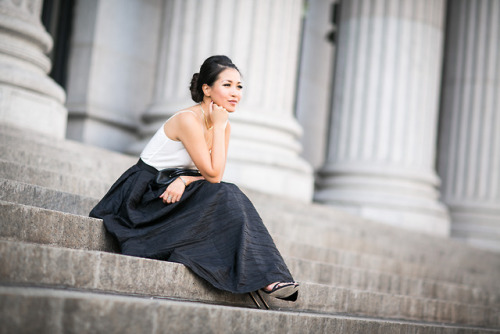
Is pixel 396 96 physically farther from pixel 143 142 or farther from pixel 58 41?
pixel 58 41

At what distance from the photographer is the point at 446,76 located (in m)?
19.7

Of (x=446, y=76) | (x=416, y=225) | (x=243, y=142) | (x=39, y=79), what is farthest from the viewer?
(x=446, y=76)

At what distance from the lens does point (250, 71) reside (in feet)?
40.2

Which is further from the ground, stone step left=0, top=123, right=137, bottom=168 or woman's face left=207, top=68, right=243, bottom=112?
woman's face left=207, top=68, right=243, bottom=112

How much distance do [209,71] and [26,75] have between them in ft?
12.2

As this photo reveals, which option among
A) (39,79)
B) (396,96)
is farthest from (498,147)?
(39,79)

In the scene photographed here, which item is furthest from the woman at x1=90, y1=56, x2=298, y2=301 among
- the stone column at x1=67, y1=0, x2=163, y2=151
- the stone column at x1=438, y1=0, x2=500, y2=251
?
the stone column at x1=438, y1=0, x2=500, y2=251

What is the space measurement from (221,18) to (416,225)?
6.25 m

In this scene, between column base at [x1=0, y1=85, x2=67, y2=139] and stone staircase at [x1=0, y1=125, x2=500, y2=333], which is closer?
stone staircase at [x1=0, y1=125, x2=500, y2=333]

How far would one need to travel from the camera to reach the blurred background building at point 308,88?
39.0 ft

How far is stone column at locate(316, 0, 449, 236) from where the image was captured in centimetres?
1508

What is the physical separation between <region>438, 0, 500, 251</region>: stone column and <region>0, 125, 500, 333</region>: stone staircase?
6692mm

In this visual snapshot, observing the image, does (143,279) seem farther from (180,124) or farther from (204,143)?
(180,124)

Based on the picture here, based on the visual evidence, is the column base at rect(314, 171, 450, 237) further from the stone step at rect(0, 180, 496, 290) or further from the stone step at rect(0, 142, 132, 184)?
the stone step at rect(0, 142, 132, 184)
